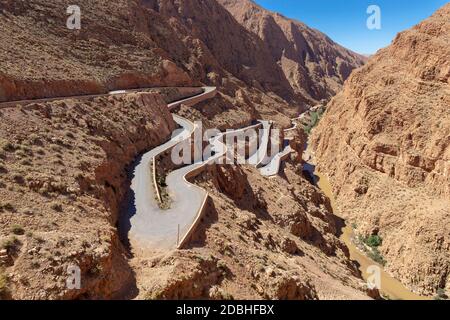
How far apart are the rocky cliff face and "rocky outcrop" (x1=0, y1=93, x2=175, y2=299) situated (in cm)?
2229

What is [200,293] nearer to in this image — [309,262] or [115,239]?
[115,239]

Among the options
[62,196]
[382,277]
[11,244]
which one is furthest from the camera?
[382,277]

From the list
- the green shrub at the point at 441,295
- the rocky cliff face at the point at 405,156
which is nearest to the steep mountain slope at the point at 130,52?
the rocky cliff face at the point at 405,156

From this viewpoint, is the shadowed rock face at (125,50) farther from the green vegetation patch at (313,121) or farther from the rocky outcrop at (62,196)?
the green vegetation patch at (313,121)

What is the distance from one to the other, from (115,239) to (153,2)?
68.8 m

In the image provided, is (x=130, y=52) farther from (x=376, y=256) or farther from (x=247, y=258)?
(x=247, y=258)

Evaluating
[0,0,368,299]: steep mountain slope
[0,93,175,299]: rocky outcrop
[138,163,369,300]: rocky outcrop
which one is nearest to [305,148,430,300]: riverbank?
[0,0,368,299]: steep mountain slope

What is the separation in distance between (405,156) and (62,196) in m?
30.5

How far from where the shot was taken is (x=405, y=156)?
33156mm

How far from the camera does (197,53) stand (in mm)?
64000

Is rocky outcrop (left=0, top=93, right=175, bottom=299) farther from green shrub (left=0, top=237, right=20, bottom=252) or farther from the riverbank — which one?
the riverbank

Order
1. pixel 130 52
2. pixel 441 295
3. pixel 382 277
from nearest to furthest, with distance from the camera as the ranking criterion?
pixel 441 295, pixel 382 277, pixel 130 52

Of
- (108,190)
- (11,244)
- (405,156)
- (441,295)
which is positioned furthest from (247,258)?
(405,156)

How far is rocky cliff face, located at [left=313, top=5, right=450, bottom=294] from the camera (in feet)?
87.7
